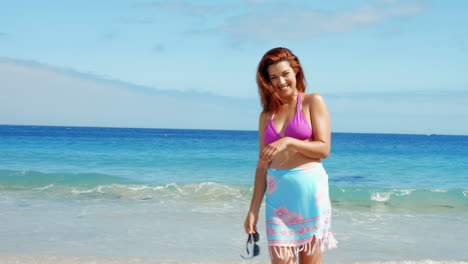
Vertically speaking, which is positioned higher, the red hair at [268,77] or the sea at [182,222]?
the red hair at [268,77]

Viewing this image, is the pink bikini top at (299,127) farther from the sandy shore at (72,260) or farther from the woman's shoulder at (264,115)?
the sandy shore at (72,260)

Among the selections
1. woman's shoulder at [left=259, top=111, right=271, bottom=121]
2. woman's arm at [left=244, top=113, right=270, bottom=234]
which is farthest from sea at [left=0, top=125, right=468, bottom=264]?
woman's shoulder at [left=259, top=111, right=271, bottom=121]

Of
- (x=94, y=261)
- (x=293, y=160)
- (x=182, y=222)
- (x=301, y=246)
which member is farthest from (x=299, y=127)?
(x=182, y=222)

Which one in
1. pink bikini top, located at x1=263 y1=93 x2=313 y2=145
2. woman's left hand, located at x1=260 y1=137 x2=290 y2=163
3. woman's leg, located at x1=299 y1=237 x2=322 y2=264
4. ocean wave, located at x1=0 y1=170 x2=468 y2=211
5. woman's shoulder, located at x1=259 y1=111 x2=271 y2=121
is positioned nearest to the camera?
woman's left hand, located at x1=260 y1=137 x2=290 y2=163

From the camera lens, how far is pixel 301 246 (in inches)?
127

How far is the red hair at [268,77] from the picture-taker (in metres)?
3.17

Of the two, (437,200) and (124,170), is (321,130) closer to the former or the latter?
(437,200)

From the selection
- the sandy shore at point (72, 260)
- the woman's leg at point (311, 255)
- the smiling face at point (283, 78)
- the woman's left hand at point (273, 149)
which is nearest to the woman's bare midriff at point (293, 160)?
the woman's left hand at point (273, 149)

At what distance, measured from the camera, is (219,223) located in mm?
8703

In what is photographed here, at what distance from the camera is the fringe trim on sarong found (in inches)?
125

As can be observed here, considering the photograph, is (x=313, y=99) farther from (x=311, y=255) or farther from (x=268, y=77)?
(x=311, y=255)

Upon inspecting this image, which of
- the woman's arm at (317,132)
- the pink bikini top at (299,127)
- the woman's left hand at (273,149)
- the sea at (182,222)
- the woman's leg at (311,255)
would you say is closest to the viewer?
the woman's left hand at (273,149)

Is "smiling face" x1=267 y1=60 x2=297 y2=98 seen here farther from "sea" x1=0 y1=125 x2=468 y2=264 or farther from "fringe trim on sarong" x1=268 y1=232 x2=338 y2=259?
"sea" x1=0 y1=125 x2=468 y2=264

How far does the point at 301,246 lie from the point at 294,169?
20.6 inches
